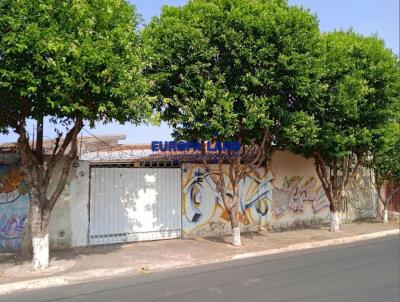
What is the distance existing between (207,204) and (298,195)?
5.35 metres

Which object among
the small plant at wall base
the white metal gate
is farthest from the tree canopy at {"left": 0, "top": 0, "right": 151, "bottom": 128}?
the white metal gate

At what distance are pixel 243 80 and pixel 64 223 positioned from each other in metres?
5.67

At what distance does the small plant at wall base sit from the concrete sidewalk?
710 mm

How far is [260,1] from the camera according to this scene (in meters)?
12.0

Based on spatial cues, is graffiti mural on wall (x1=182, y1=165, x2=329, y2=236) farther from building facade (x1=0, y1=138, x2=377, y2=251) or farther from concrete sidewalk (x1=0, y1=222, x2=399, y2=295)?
concrete sidewalk (x1=0, y1=222, x2=399, y2=295)

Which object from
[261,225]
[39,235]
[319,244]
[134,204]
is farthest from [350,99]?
[39,235]

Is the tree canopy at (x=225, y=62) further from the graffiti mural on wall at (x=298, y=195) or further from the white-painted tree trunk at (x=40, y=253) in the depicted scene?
the graffiti mural on wall at (x=298, y=195)

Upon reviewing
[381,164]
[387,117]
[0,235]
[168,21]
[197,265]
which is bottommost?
[197,265]

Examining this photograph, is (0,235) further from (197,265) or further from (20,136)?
(197,265)

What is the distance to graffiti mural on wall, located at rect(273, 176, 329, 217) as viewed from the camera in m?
17.8

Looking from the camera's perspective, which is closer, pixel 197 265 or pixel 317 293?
pixel 317 293

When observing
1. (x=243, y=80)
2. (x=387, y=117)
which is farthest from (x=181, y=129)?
(x=387, y=117)

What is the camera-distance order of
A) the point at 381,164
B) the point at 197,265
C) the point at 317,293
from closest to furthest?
the point at 317,293 < the point at 197,265 < the point at 381,164

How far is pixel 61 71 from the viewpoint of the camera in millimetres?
7656
